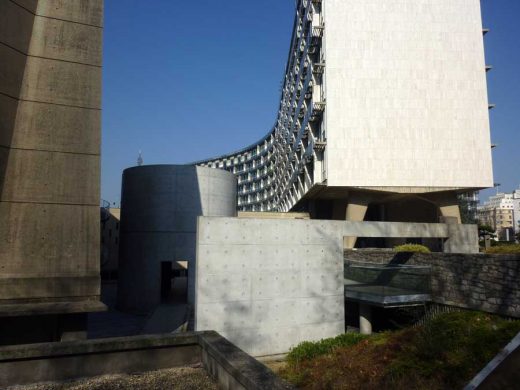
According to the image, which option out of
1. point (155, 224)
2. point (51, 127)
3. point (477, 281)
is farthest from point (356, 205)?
point (51, 127)

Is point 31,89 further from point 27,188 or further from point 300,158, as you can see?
point 300,158

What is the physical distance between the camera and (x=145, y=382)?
6445mm

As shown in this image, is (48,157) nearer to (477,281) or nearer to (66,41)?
(66,41)

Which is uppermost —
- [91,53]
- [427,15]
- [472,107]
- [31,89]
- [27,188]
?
[427,15]

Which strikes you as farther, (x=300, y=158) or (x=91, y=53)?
(x=300, y=158)

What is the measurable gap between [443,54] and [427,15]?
3546 mm

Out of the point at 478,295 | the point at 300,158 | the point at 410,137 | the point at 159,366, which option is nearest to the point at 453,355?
the point at 478,295

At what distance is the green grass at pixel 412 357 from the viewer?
9.93 m

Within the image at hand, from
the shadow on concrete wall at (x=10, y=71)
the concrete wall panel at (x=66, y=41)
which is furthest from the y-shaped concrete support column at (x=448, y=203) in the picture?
the shadow on concrete wall at (x=10, y=71)

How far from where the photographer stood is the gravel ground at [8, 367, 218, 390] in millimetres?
6230

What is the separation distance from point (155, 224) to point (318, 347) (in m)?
14.2

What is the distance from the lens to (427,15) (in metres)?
33.7

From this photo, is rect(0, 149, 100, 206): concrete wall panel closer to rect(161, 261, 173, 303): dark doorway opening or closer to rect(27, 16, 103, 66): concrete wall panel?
rect(27, 16, 103, 66): concrete wall panel

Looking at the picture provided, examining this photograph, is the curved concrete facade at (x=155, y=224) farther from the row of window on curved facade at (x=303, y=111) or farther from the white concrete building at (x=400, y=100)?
the row of window on curved facade at (x=303, y=111)
